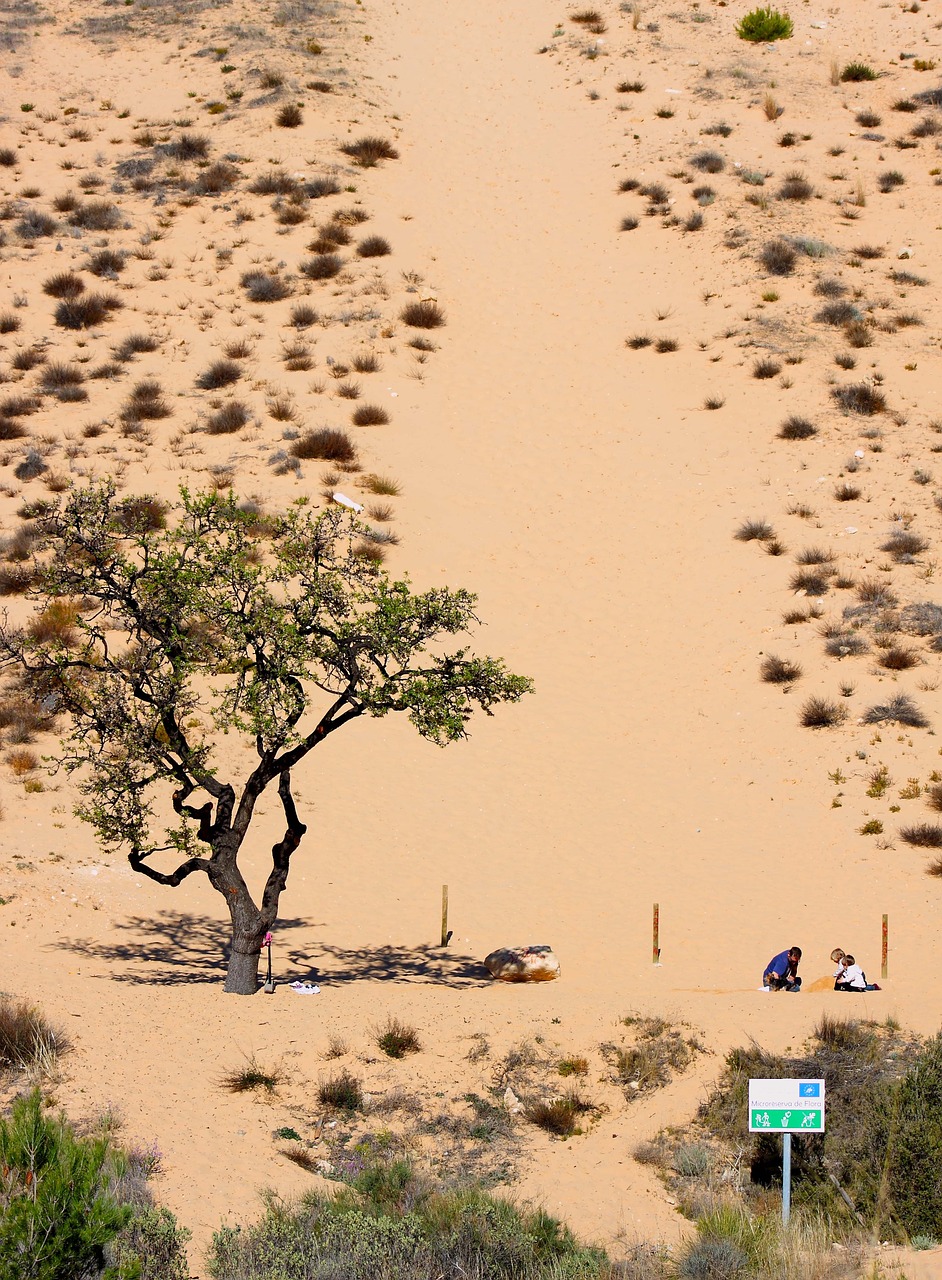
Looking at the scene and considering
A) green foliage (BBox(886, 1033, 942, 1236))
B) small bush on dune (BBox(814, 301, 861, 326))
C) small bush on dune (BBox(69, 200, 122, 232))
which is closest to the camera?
green foliage (BBox(886, 1033, 942, 1236))

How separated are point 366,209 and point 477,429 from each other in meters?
11.8

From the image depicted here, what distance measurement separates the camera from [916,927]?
1844cm

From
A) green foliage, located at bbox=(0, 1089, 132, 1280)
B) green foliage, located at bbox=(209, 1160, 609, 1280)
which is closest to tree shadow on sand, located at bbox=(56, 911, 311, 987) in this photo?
green foliage, located at bbox=(209, 1160, 609, 1280)

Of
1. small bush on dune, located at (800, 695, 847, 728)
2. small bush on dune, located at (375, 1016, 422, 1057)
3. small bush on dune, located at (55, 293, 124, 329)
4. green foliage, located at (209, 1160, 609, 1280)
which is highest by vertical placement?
small bush on dune, located at (55, 293, 124, 329)

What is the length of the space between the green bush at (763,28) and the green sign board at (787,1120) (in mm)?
46973

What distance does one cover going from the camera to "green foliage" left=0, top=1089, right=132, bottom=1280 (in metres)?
6.82

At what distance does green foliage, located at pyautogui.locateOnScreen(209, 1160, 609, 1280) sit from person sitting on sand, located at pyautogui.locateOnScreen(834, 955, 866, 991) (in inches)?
278

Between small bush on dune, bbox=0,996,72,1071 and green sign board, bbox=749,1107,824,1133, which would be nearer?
green sign board, bbox=749,1107,824,1133

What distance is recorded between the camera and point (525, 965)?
16828 mm

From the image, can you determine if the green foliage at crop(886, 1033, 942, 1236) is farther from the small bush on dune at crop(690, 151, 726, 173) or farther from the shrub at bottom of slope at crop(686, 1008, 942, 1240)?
the small bush on dune at crop(690, 151, 726, 173)

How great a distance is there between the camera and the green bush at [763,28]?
157 feet

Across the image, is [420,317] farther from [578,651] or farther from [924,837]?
[924,837]

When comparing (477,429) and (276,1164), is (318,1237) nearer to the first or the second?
(276,1164)

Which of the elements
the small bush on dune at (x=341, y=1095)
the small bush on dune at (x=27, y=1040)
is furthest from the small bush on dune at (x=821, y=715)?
the small bush on dune at (x=27, y=1040)
